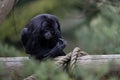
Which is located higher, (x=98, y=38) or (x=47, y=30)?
(x=98, y=38)

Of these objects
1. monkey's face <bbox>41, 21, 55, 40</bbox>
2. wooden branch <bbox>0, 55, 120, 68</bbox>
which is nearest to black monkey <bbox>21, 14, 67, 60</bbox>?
monkey's face <bbox>41, 21, 55, 40</bbox>

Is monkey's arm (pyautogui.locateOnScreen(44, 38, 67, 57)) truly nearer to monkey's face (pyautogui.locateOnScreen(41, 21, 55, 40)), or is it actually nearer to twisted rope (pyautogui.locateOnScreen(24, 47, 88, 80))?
monkey's face (pyautogui.locateOnScreen(41, 21, 55, 40))

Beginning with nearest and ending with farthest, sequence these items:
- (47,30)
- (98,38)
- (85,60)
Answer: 1. (98,38)
2. (85,60)
3. (47,30)

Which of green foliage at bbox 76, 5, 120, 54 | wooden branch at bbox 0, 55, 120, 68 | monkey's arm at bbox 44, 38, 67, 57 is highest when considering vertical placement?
green foliage at bbox 76, 5, 120, 54

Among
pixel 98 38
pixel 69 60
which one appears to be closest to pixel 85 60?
pixel 69 60

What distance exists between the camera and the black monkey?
148 cm

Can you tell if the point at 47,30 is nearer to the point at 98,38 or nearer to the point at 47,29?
the point at 47,29

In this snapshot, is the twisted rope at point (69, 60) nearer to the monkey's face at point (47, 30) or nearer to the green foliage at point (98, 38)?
the green foliage at point (98, 38)

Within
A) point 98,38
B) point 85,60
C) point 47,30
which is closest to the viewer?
point 98,38

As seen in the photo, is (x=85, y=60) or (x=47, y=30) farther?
(x=47, y=30)

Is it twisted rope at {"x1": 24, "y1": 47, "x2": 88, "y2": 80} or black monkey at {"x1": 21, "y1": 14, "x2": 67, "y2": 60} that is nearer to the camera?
twisted rope at {"x1": 24, "y1": 47, "x2": 88, "y2": 80}

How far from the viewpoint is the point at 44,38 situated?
4.96ft

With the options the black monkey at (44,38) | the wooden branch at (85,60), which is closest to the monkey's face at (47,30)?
the black monkey at (44,38)

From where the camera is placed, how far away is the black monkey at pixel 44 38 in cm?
148
